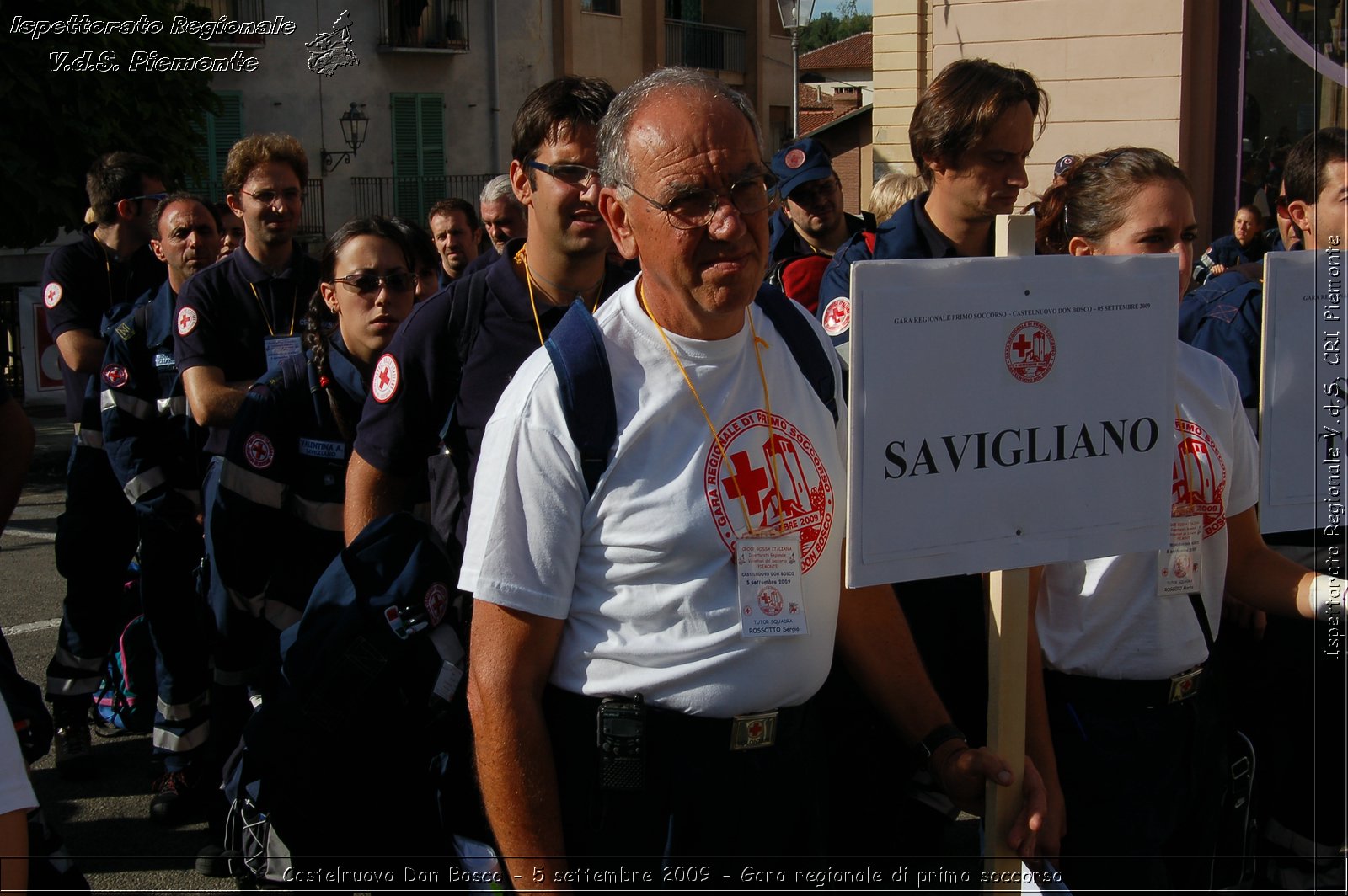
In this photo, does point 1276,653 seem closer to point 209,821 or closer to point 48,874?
point 48,874

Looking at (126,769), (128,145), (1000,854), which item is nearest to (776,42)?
(128,145)

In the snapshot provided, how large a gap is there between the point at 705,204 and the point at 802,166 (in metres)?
4.11

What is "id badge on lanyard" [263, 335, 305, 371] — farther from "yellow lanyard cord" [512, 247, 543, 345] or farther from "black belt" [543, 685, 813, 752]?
"black belt" [543, 685, 813, 752]

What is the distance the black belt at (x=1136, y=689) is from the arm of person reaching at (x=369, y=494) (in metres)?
1.58

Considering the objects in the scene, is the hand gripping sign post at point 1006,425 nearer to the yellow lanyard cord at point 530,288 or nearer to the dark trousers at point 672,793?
the dark trousers at point 672,793

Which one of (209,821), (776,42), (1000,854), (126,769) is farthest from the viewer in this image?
(776,42)

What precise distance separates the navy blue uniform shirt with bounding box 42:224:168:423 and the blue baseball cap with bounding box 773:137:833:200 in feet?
9.92

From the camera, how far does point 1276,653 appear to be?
3.44 metres

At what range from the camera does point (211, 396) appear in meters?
4.45

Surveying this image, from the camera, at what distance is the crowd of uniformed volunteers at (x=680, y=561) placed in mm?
2059

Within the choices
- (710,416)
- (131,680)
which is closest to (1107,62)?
(131,680)

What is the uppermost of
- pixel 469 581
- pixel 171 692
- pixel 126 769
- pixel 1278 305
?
pixel 1278 305

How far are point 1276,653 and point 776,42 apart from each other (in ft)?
111

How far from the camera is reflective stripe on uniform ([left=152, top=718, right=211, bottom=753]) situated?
4.62 metres
